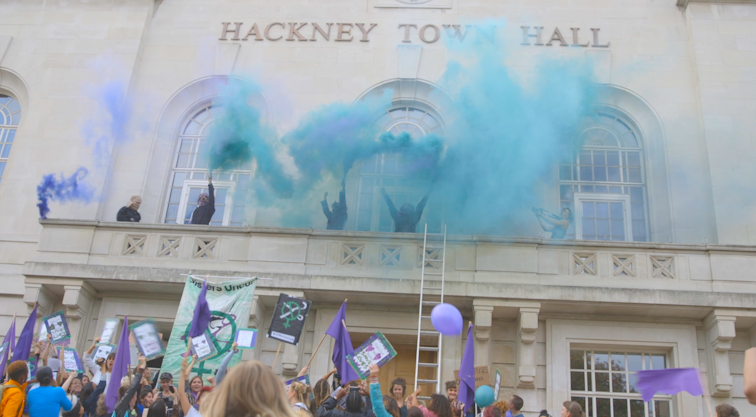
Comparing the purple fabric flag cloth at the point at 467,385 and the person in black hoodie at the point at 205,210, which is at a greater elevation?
the person in black hoodie at the point at 205,210

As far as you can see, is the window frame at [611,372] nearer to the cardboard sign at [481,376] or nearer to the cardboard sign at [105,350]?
the cardboard sign at [481,376]

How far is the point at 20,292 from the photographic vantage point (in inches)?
610

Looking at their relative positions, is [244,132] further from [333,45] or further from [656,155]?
[656,155]

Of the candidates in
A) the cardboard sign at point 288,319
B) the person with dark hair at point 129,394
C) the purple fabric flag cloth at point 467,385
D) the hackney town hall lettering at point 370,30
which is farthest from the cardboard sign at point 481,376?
the hackney town hall lettering at point 370,30

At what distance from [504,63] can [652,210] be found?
5.05 m

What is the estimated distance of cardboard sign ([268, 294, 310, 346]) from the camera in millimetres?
10766

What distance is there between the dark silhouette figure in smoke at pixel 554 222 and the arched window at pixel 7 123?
13.5 metres

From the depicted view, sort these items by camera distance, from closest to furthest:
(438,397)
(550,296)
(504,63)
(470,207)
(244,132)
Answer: (438,397) < (550,296) < (470,207) < (244,132) < (504,63)

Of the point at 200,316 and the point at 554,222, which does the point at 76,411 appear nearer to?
the point at 200,316

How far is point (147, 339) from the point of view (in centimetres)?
1005

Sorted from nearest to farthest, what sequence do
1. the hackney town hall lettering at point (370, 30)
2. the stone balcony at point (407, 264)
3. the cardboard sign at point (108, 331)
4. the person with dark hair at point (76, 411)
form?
the person with dark hair at point (76, 411) → the cardboard sign at point (108, 331) → the stone balcony at point (407, 264) → the hackney town hall lettering at point (370, 30)

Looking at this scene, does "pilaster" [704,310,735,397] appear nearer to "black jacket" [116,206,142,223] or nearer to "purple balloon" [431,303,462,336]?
"purple balloon" [431,303,462,336]

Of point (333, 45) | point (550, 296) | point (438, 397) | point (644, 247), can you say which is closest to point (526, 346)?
point (550, 296)

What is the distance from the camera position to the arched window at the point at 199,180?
17141 mm
